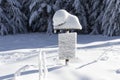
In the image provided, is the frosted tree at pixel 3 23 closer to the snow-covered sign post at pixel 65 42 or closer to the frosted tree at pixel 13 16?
the frosted tree at pixel 13 16

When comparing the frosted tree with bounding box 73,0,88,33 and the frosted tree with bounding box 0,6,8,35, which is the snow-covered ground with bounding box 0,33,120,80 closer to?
the frosted tree with bounding box 73,0,88,33

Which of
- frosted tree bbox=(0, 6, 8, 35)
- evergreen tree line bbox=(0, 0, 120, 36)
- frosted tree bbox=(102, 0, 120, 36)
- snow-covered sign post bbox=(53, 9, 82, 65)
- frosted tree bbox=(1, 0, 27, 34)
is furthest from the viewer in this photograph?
frosted tree bbox=(1, 0, 27, 34)

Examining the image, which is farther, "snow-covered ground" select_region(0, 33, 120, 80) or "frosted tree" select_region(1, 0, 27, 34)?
"frosted tree" select_region(1, 0, 27, 34)

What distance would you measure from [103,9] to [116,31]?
64.8 inches

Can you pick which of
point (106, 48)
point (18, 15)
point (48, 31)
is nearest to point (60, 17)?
point (106, 48)

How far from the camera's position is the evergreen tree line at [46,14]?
1545 centimetres

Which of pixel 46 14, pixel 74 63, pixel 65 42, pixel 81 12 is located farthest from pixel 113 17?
pixel 65 42

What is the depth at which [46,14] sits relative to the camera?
16453 mm

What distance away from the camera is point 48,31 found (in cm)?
1562

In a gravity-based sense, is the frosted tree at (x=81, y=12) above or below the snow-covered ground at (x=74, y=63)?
above

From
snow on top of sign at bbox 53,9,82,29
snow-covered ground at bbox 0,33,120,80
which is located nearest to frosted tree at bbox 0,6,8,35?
snow-covered ground at bbox 0,33,120,80

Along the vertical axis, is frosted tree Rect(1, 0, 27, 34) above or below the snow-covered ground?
above

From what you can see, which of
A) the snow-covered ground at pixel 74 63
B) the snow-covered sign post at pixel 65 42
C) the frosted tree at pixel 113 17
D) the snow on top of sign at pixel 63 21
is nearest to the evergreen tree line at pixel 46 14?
the frosted tree at pixel 113 17

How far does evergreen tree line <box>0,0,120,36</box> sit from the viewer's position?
15453mm
